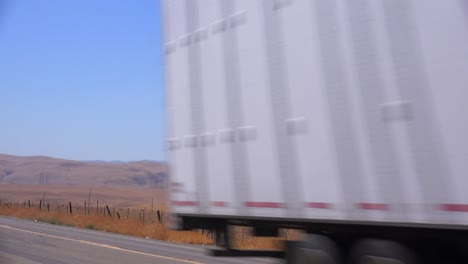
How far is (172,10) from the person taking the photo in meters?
8.49

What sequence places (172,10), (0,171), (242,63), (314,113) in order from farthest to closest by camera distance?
(0,171) < (172,10) < (242,63) < (314,113)

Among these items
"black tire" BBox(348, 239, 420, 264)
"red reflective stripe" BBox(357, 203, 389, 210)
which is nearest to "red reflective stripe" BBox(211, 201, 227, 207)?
"black tire" BBox(348, 239, 420, 264)

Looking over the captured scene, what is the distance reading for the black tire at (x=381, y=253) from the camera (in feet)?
17.6

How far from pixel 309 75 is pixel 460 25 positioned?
1746 mm

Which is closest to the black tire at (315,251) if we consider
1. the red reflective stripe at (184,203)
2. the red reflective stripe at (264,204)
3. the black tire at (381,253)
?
the black tire at (381,253)

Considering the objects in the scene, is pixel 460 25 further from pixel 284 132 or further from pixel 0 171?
pixel 0 171

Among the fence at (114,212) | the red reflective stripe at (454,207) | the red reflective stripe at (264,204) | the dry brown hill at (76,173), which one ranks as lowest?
the red reflective stripe at (454,207)

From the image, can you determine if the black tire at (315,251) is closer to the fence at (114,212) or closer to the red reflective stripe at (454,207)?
the red reflective stripe at (454,207)

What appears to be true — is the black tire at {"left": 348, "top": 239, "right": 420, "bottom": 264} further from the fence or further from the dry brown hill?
the dry brown hill

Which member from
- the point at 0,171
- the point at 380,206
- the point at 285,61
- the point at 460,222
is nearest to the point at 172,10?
the point at 285,61

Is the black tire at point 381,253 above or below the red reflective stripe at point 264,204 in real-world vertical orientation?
below

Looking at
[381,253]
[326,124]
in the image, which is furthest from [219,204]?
[381,253]

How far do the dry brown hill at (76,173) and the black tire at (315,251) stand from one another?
143685mm

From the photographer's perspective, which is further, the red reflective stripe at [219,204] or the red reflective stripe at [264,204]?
the red reflective stripe at [219,204]
